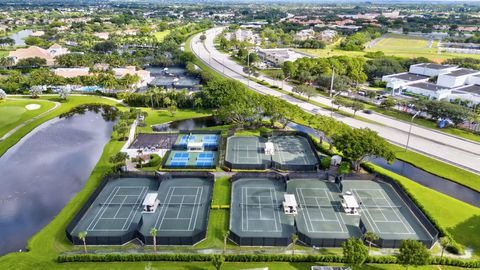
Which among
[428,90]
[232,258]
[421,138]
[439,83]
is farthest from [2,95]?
[439,83]

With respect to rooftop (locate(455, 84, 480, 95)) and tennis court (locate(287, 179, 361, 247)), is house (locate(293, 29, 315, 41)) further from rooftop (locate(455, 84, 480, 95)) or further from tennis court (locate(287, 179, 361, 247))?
tennis court (locate(287, 179, 361, 247))

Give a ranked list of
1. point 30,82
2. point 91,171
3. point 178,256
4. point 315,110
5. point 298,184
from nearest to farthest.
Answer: point 178,256 < point 298,184 < point 91,171 < point 315,110 < point 30,82

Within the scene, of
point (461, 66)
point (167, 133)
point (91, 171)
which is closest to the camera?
point (91, 171)

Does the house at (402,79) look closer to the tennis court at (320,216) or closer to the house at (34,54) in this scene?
the tennis court at (320,216)

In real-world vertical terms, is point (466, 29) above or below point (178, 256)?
above

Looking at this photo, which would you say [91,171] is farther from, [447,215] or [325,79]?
[325,79]

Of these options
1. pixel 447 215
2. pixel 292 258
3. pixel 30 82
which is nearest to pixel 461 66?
pixel 447 215
